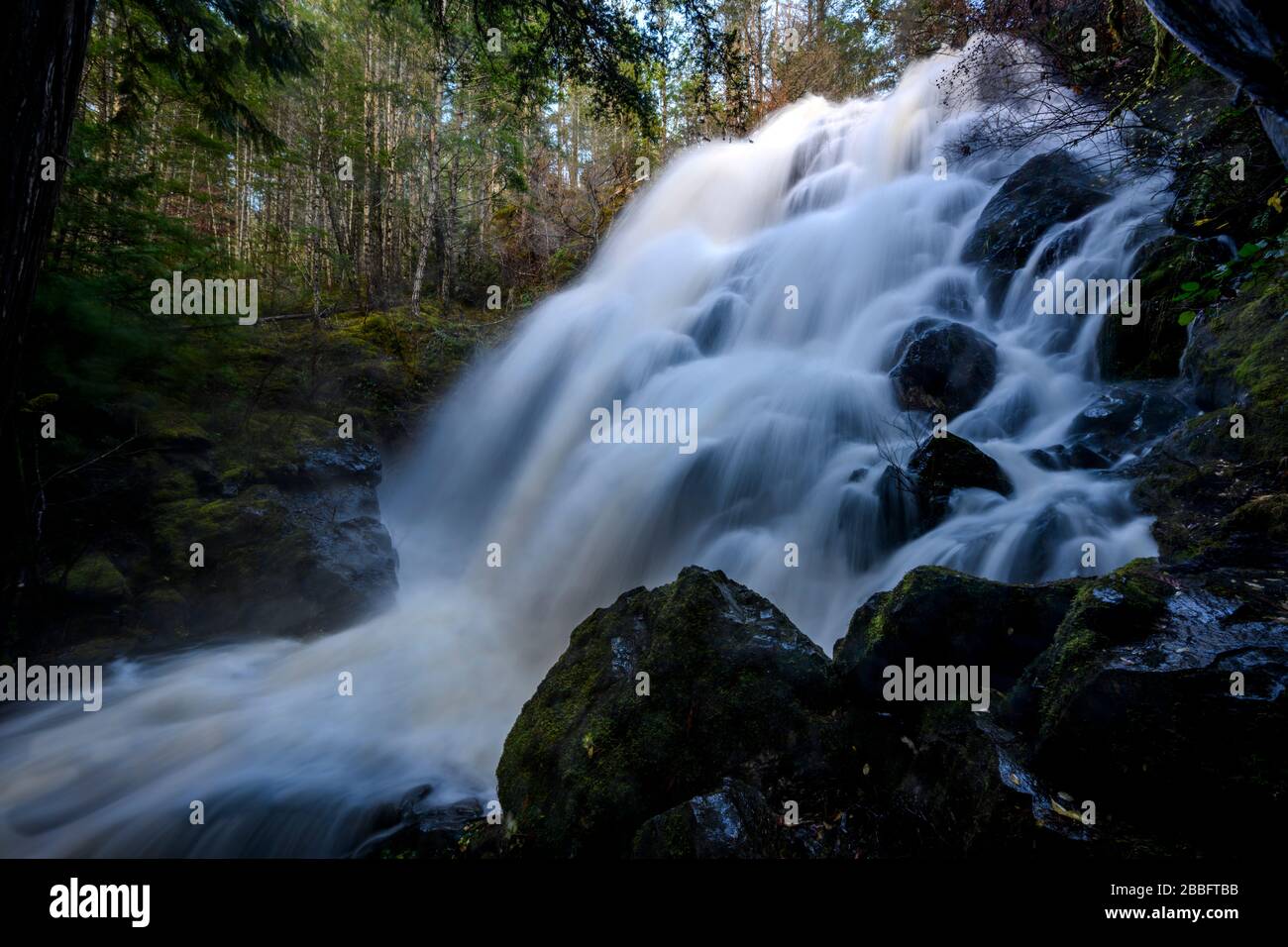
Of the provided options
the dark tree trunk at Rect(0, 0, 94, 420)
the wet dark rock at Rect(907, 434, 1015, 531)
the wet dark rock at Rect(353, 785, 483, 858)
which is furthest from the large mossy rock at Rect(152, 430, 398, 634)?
the wet dark rock at Rect(907, 434, 1015, 531)

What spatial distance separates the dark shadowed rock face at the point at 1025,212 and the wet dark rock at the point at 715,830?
10.3m

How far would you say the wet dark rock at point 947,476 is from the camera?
20.2 ft

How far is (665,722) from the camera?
291cm

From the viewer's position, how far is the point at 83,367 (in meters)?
5.05

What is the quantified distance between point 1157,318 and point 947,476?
3929 millimetres

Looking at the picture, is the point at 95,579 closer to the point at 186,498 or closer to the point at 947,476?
the point at 186,498

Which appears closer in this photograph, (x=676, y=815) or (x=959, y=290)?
(x=676, y=815)

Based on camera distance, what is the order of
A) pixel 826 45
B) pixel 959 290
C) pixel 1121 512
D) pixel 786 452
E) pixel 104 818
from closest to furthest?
pixel 104 818
pixel 1121 512
pixel 786 452
pixel 959 290
pixel 826 45

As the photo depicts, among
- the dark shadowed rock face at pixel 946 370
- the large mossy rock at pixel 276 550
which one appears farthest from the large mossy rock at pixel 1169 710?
the large mossy rock at pixel 276 550

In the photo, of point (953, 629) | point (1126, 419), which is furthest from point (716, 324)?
point (953, 629)
